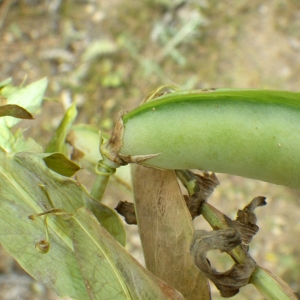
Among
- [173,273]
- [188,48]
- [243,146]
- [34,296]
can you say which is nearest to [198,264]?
[173,273]

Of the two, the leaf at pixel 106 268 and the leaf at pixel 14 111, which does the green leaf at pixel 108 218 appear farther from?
the leaf at pixel 14 111

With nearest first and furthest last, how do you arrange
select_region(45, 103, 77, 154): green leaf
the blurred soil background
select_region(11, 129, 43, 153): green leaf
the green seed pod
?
the green seed pod
select_region(11, 129, 43, 153): green leaf
select_region(45, 103, 77, 154): green leaf
the blurred soil background

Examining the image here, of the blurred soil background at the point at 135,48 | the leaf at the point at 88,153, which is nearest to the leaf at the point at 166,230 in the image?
the leaf at the point at 88,153

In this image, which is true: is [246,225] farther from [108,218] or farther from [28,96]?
[28,96]

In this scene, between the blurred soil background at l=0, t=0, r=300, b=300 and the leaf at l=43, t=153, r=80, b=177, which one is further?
the blurred soil background at l=0, t=0, r=300, b=300

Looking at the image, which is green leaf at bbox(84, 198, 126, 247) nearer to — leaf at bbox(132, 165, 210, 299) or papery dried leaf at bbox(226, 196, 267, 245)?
leaf at bbox(132, 165, 210, 299)

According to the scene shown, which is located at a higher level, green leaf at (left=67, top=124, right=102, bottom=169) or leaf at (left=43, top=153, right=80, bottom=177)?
green leaf at (left=67, top=124, right=102, bottom=169)

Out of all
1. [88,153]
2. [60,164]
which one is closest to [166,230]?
[60,164]

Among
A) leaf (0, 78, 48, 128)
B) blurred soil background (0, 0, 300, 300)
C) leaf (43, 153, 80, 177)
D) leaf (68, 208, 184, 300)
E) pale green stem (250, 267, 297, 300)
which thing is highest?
blurred soil background (0, 0, 300, 300)

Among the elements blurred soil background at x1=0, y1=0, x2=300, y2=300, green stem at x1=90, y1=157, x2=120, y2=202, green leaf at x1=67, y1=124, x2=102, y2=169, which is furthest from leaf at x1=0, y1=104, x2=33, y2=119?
blurred soil background at x1=0, y1=0, x2=300, y2=300
